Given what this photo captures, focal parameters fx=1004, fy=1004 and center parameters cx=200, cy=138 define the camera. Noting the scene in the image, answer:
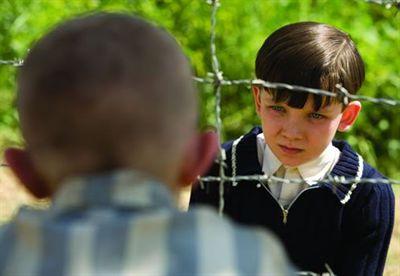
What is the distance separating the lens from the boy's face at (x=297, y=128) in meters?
2.29

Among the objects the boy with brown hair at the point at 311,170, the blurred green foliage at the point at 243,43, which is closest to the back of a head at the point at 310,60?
the boy with brown hair at the point at 311,170

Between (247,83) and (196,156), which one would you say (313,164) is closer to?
(247,83)

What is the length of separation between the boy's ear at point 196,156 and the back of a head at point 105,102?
1.2 inches

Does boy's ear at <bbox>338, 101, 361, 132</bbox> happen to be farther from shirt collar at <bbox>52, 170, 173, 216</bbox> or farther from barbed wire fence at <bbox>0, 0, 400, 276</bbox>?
shirt collar at <bbox>52, 170, 173, 216</bbox>

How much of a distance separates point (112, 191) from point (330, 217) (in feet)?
4.20

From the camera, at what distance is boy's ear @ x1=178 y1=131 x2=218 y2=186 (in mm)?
1233

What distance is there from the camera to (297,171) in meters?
2.37

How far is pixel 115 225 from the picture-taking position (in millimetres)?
1114

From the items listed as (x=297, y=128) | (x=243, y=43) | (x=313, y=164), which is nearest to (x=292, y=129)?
(x=297, y=128)

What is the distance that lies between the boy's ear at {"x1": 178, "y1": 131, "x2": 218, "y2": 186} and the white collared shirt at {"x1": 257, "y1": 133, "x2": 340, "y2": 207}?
3.60 ft

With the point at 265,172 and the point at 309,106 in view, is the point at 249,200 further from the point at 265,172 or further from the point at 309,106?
the point at 309,106

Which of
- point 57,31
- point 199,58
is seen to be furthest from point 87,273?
point 199,58

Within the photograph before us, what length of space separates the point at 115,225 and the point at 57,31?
0.27 metres

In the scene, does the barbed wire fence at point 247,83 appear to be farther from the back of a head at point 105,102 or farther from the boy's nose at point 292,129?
the back of a head at point 105,102
